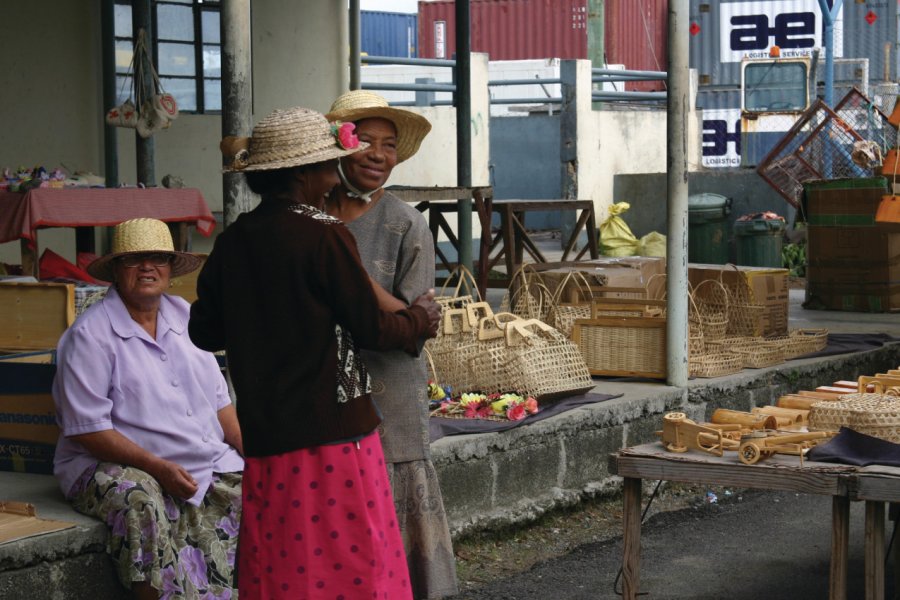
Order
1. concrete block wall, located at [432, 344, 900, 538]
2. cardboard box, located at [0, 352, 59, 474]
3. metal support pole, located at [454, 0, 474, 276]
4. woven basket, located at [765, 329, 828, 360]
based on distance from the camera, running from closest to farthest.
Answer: cardboard box, located at [0, 352, 59, 474] < concrete block wall, located at [432, 344, 900, 538] < woven basket, located at [765, 329, 828, 360] < metal support pole, located at [454, 0, 474, 276]

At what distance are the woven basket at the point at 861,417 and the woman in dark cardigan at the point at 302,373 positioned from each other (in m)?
1.69

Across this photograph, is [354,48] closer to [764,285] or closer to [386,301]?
[764,285]

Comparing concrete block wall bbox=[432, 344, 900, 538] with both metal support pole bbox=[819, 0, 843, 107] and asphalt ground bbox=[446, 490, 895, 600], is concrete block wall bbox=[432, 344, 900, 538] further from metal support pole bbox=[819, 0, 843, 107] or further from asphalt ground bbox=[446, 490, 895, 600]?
metal support pole bbox=[819, 0, 843, 107]

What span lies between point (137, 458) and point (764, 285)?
17.7 feet

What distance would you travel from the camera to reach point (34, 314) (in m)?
Result: 5.93

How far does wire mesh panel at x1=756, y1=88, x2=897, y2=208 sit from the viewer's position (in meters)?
14.0

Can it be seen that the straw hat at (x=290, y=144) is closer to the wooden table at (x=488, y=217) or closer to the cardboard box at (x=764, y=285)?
the cardboard box at (x=764, y=285)

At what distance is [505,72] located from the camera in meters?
26.3


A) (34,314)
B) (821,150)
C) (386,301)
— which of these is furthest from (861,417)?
(821,150)

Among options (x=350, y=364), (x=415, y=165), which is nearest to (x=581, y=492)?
(x=350, y=364)

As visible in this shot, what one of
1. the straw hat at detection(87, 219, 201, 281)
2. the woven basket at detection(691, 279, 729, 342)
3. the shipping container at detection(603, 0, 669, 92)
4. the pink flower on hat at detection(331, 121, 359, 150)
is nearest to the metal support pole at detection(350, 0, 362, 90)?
the woven basket at detection(691, 279, 729, 342)

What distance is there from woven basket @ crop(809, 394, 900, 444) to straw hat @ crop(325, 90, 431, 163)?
1569 mm

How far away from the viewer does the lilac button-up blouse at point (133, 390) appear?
412cm

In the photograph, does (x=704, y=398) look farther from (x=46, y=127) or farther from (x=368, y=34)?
(x=368, y=34)
